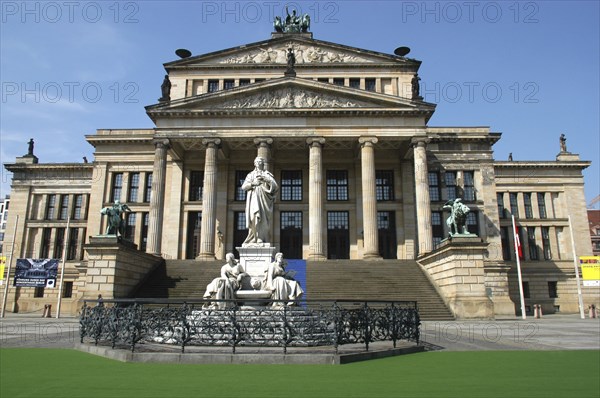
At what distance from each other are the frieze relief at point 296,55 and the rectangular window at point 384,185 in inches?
491

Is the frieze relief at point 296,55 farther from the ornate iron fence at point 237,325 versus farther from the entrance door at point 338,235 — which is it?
the ornate iron fence at point 237,325

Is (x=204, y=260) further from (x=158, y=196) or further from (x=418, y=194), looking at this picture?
(x=418, y=194)

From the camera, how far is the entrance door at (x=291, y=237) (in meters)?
46.2

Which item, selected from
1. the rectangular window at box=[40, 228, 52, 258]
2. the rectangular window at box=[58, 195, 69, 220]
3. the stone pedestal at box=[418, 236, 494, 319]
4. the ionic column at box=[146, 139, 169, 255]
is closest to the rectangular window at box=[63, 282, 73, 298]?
the rectangular window at box=[40, 228, 52, 258]

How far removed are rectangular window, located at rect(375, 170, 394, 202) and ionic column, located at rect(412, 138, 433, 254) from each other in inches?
270

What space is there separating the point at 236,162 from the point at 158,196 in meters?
10.0

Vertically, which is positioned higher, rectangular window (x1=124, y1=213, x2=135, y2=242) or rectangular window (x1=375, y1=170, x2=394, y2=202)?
rectangular window (x1=375, y1=170, x2=394, y2=202)

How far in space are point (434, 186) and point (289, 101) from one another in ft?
60.9

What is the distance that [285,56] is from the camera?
4956 centimetres

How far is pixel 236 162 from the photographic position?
4788 cm

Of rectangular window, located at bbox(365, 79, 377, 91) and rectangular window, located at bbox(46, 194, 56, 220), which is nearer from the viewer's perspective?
rectangular window, located at bbox(365, 79, 377, 91)

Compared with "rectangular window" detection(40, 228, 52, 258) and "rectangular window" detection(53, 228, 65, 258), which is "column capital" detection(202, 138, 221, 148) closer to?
"rectangular window" detection(53, 228, 65, 258)

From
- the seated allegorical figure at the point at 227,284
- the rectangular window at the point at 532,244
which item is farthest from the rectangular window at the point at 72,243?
the rectangular window at the point at 532,244

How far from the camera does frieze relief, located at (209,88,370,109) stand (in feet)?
139
